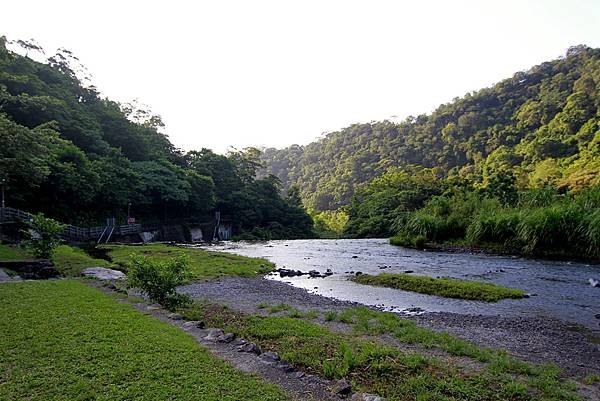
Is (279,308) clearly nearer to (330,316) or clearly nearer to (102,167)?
(330,316)

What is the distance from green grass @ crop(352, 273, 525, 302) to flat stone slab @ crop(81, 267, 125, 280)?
10451mm

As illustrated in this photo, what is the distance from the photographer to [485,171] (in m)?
65.2

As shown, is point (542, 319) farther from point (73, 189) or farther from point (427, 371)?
point (73, 189)

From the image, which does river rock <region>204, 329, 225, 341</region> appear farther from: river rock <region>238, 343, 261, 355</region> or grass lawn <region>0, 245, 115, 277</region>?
grass lawn <region>0, 245, 115, 277</region>

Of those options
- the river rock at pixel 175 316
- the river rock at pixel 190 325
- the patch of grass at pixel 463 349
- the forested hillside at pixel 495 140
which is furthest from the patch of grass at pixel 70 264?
the forested hillside at pixel 495 140

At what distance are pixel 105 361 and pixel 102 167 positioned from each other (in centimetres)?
3921

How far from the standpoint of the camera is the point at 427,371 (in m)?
7.09

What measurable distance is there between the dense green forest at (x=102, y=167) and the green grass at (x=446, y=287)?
15032 millimetres

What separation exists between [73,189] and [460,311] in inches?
1303

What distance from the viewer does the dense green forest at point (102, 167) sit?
72.5 feet

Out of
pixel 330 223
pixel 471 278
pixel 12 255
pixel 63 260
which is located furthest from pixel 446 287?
pixel 330 223

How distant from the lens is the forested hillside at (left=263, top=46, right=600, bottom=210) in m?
56.0

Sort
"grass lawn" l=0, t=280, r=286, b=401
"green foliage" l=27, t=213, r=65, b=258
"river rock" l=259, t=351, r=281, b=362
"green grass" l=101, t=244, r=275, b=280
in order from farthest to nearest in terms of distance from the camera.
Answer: "green grass" l=101, t=244, r=275, b=280 → "green foliage" l=27, t=213, r=65, b=258 → "river rock" l=259, t=351, r=281, b=362 → "grass lawn" l=0, t=280, r=286, b=401

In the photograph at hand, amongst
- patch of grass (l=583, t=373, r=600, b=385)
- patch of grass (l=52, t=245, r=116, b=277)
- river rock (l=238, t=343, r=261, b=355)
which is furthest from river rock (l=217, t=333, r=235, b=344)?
patch of grass (l=52, t=245, r=116, b=277)
